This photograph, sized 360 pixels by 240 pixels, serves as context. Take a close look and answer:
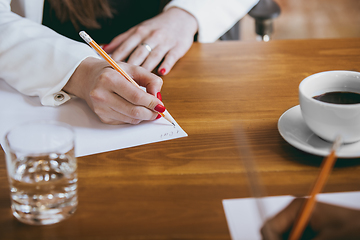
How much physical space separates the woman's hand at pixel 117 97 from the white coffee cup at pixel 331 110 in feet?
0.67

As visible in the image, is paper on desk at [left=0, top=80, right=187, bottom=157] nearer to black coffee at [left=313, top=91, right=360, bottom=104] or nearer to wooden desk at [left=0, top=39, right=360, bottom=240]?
wooden desk at [left=0, top=39, right=360, bottom=240]

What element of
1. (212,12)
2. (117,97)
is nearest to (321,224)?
(117,97)

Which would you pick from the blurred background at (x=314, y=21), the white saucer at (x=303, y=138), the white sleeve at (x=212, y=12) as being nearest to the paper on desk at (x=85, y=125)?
the white saucer at (x=303, y=138)

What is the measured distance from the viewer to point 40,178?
0.39 meters

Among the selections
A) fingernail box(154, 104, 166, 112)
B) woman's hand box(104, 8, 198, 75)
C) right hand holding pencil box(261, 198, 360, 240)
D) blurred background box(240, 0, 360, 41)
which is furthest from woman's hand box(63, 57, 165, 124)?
blurred background box(240, 0, 360, 41)

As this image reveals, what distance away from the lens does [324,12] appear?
2.72m

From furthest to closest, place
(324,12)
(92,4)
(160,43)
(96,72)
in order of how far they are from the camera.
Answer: (324,12) < (92,4) < (160,43) < (96,72)

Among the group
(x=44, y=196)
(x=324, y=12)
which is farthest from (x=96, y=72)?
(x=324, y=12)

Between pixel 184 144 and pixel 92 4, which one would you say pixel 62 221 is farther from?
pixel 92 4

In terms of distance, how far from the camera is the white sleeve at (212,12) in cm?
90

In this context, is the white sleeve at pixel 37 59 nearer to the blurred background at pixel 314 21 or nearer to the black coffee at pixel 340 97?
the black coffee at pixel 340 97

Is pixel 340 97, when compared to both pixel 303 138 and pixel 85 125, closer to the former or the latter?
pixel 303 138

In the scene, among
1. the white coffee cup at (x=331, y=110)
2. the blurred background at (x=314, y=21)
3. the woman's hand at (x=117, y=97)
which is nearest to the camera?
the white coffee cup at (x=331, y=110)

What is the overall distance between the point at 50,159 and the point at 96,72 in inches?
9.5
